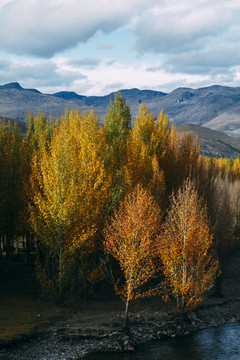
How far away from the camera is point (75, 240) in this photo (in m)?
33.6

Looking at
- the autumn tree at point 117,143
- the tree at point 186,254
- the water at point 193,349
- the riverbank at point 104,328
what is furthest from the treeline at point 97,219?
the water at point 193,349

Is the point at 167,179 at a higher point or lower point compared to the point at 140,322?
higher

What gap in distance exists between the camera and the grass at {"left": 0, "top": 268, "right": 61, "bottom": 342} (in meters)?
28.8

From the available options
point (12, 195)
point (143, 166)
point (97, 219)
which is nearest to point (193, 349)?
point (97, 219)

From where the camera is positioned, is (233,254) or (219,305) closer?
(219,305)

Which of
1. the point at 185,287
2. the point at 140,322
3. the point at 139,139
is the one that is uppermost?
the point at 139,139

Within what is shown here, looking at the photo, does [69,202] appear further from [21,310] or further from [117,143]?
[117,143]

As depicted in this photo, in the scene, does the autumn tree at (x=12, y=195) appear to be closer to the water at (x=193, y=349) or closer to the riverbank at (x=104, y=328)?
the riverbank at (x=104, y=328)

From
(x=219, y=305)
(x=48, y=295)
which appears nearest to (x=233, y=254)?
(x=219, y=305)

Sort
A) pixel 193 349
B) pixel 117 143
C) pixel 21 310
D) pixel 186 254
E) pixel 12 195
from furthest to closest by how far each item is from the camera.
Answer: pixel 117 143 → pixel 12 195 → pixel 21 310 → pixel 186 254 → pixel 193 349

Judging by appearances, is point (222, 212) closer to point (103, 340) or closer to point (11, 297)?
point (103, 340)

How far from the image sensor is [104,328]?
30453 millimetres

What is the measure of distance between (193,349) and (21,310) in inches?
666

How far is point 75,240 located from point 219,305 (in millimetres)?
19573
